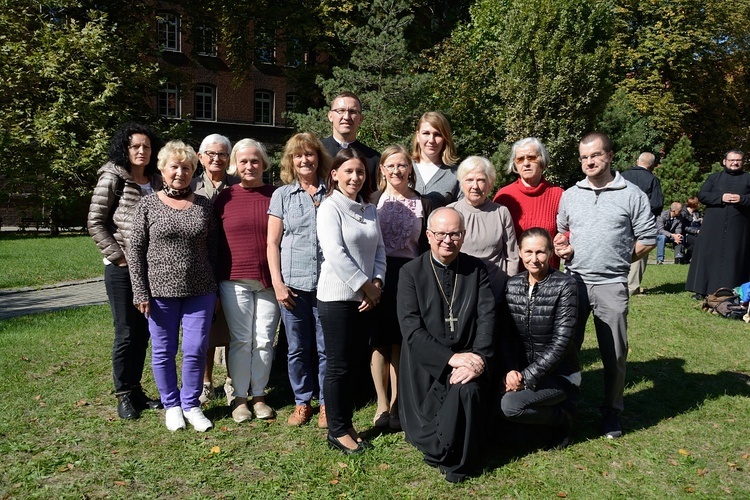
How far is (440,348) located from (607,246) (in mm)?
1545

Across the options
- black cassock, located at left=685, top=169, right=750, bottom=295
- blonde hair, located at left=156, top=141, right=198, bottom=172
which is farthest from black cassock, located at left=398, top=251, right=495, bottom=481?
black cassock, located at left=685, top=169, right=750, bottom=295

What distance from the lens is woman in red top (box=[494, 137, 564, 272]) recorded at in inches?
196

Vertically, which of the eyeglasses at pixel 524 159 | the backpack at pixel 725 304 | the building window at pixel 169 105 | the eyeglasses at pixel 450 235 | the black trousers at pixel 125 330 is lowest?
the backpack at pixel 725 304

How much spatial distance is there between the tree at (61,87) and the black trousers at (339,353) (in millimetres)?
19266

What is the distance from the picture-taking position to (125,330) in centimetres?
503

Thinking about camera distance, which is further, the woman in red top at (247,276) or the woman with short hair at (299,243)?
the woman in red top at (247,276)

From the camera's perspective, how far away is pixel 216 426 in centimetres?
494

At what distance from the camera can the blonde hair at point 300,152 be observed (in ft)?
15.8

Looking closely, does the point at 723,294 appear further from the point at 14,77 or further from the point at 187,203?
the point at 14,77

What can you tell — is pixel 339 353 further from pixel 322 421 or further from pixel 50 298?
pixel 50 298

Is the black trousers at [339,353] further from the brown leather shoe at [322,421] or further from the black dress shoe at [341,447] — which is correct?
the brown leather shoe at [322,421]

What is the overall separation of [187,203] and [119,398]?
177cm

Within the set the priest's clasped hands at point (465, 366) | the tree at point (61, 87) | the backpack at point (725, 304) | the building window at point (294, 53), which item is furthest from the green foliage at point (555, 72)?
the priest's clasped hands at point (465, 366)

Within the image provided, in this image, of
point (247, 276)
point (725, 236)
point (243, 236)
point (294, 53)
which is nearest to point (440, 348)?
point (247, 276)
